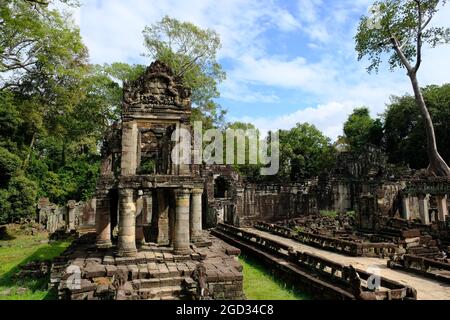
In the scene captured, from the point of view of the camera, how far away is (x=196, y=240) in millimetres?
12891

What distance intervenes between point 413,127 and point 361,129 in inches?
374

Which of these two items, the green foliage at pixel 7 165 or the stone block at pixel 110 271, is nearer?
the stone block at pixel 110 271

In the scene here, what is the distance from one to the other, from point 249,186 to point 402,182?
13.7 meters

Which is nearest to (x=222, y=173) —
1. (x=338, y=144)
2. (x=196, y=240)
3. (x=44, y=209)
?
(x=44, y=209)

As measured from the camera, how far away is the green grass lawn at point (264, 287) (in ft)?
31.7

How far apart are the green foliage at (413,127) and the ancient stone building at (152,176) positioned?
3683cm

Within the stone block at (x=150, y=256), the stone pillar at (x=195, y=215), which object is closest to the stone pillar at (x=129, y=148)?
the stone pillar at (x=195, y=215)

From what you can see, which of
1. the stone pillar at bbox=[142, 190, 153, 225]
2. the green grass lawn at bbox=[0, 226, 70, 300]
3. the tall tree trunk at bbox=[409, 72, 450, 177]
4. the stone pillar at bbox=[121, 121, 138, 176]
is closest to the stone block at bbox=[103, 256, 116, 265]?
the green grass lawn at bbox=[0, 226, 70, 300]

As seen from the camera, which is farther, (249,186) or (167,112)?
(249,186)

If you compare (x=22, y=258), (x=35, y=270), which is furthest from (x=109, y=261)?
(x=22, y=258)

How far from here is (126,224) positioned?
430 inches

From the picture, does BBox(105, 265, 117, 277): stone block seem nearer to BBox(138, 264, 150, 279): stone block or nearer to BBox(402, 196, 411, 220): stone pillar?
BBox(138, 264, 150, 279): stone block

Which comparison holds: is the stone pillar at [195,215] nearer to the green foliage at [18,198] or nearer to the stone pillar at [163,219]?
the stone pillar at [163,219]
